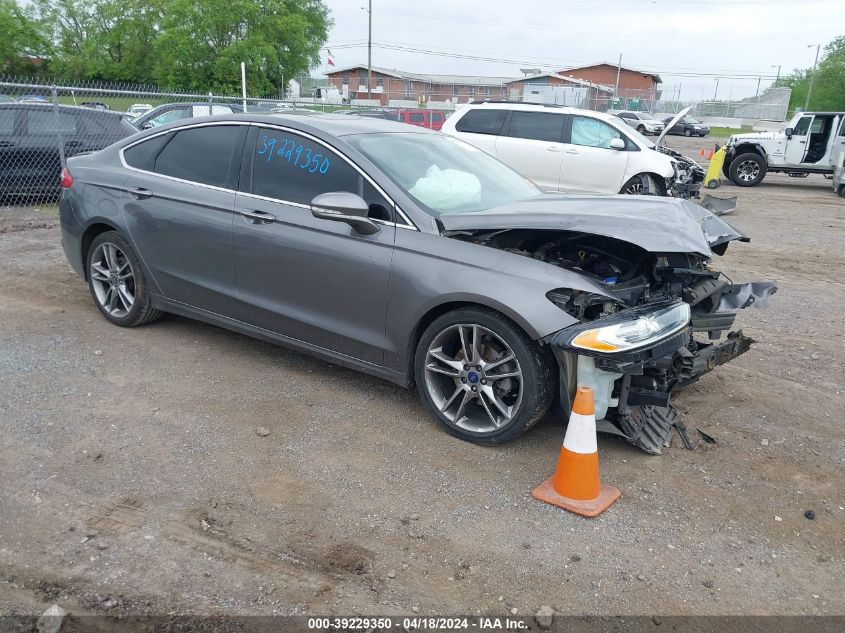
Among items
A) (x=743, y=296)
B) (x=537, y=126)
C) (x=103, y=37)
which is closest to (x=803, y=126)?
(x=537, y=126)

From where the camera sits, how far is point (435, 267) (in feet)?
12.5

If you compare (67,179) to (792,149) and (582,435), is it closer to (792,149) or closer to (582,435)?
(582,435)

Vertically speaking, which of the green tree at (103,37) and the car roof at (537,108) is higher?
the green tree at (103,37)

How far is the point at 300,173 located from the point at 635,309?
7.26 ft

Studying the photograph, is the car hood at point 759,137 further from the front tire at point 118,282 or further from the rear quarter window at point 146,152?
the front tire at point 118,282

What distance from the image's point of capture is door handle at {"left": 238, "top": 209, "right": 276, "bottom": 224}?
14.5ft

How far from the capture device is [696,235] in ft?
12.6

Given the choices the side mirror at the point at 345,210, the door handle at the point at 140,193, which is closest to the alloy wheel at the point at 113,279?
the door handle at the point at 140,193

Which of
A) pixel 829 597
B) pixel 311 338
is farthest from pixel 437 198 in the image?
pixel 829 597

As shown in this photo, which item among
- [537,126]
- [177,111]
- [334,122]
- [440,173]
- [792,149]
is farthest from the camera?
[792,149]

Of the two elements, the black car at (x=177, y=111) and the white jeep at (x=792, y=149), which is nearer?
the black car at (x=177, y=111)

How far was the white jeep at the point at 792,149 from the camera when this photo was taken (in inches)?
678

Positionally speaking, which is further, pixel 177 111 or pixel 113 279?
pixel 177 111

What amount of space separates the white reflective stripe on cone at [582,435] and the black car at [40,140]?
9564 mm
